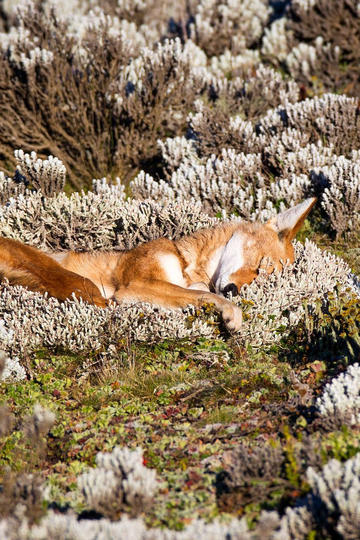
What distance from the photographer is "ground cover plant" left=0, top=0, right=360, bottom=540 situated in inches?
110

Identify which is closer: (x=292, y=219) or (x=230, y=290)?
(x=230, y=290)

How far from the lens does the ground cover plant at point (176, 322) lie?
9.15 feet

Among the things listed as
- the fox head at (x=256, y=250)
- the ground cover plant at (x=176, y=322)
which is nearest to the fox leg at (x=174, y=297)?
the ground cover plant at (x=176, y=322)

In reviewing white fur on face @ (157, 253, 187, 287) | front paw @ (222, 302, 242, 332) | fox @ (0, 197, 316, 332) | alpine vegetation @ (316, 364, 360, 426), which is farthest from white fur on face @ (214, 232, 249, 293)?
alpine vegetation @ (316, 364, 360, 426)

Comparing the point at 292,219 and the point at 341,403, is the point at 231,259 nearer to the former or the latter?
the point at 292,219

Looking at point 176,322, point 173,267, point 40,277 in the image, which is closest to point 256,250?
point 173,267

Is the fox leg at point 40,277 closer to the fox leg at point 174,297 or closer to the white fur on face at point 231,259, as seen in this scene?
the fox leg at point 174,297

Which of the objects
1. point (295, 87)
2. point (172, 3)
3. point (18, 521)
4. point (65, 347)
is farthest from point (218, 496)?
point (172, 3)

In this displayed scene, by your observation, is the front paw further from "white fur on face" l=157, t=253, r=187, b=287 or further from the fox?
"white fur on face" l=157, t=253, r=187, b=287

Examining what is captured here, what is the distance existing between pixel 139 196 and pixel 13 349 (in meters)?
3.83

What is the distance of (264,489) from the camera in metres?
2.84

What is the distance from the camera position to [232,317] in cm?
479

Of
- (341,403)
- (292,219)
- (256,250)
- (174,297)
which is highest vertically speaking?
(292,219)

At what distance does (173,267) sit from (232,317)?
1.11 meters
